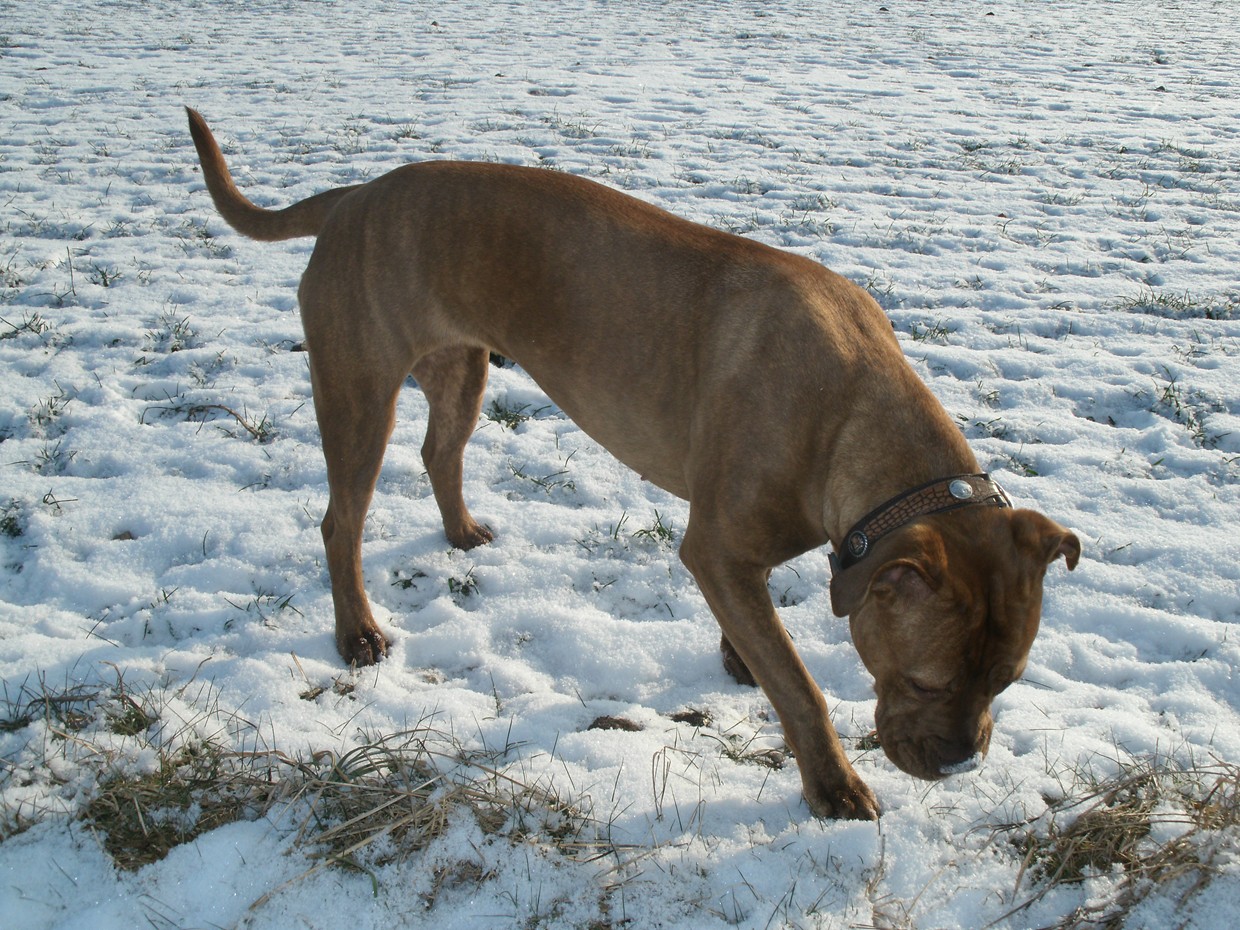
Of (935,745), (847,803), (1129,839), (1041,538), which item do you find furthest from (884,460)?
(1129,839)

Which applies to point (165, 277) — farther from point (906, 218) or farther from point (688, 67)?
point (688, 67)

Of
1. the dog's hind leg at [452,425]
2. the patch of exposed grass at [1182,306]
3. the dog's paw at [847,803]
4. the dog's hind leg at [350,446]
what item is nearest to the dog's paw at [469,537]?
the dog's hind leg at [452,425]

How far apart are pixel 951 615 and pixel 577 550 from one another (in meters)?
1.89

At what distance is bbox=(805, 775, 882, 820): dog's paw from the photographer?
8.46 ft

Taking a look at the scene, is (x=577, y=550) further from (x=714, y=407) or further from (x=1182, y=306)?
(x=1182, y=306)

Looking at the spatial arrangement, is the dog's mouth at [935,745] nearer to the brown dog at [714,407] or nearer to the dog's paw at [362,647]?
the brown dog at [714,407]

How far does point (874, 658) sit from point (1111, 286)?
4.49 meters

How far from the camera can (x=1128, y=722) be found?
2904mm

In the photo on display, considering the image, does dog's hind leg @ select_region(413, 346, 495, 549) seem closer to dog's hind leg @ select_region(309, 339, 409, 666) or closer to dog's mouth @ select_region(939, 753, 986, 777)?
dog's hind leg @ select_region(309, 339, 409, 666)

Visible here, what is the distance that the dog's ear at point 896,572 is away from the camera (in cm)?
216

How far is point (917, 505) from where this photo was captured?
2418 mm

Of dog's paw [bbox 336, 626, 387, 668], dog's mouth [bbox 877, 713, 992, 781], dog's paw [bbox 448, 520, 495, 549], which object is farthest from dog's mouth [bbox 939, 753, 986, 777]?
dog's paw [bbox 448, 520, 495, 549]

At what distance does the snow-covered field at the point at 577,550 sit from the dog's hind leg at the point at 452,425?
14 cm

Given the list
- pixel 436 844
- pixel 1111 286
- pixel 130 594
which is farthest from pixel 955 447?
pixel 1111 286
